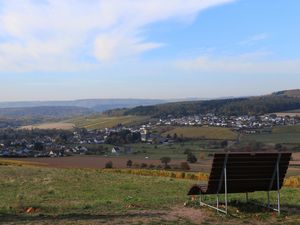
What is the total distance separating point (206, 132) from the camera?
3844 inches

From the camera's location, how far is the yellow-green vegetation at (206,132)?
91681mm

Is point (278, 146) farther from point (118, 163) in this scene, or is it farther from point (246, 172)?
point (246, 172)

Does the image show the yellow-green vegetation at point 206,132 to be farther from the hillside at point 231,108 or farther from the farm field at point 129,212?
the farm field at point 129,212

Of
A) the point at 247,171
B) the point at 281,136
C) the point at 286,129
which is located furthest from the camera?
the point at 286,129

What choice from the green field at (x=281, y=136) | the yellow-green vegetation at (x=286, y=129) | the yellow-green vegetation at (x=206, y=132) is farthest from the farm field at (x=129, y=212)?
the yellow-green vegetation at (x=286, y=129)

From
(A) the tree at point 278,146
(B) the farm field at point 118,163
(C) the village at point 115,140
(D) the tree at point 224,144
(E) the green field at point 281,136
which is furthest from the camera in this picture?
(C) the village at point 115,140

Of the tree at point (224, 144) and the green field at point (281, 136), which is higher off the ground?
the green field at point (281, 136)

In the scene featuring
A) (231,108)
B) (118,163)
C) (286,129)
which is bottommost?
(118,163)

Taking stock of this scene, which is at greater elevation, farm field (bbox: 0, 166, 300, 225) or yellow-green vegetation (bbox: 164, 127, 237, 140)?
farm field (bbox: 0, 166, 300, 225)

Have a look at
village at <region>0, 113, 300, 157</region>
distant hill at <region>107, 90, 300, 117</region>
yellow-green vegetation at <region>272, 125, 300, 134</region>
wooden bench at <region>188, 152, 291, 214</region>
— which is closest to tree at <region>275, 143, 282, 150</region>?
yellow-green vegetation at <region>272, 125, 300, 134</region>

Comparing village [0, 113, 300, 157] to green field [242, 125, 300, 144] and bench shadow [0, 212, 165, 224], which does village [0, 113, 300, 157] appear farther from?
bench shadow [0, 212, 165, 224]

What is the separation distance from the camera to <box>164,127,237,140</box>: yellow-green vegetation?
91.7 metres

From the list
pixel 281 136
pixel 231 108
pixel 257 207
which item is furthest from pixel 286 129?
pixel 257 207

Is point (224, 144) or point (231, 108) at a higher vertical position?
point (231, 108)
